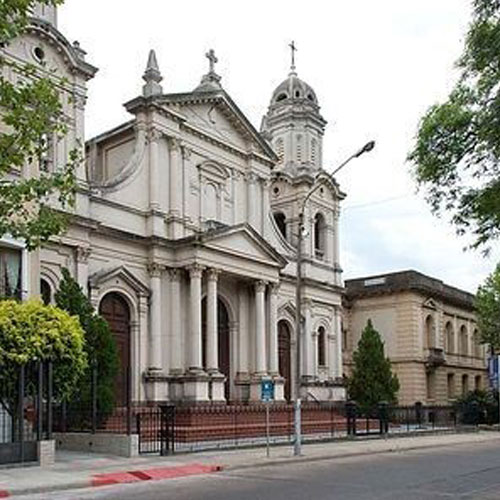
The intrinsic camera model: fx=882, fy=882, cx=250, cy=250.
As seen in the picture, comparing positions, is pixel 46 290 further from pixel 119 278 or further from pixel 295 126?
pixel 295 126

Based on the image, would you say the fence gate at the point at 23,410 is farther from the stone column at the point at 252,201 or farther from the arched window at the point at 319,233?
the arched window at the point at 319,233

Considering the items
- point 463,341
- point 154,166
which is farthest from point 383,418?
point 463,341

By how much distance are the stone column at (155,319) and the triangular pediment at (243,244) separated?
7.49 feet

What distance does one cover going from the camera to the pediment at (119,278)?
32.5 metres

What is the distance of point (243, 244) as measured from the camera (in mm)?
37594

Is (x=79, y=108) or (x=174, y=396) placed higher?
(x=79, y=108)

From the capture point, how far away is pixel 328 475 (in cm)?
1906

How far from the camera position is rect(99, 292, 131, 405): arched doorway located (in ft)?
110

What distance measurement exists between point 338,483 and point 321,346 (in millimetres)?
29373

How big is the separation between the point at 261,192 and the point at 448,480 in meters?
25.6

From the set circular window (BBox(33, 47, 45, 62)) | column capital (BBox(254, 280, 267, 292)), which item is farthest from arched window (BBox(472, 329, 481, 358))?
circular window (BBox(33, 47, 45, 62))

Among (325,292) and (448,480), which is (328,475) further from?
(325,292)

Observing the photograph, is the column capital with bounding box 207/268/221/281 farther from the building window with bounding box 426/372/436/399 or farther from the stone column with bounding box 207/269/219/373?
the building window with bounding box 426/372/436/399

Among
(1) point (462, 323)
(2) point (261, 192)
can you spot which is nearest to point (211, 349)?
(2) point (261, 192)
